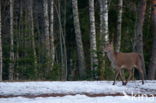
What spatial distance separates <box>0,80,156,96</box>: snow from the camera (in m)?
14.9

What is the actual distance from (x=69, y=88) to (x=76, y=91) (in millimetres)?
393

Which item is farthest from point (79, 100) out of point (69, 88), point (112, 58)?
point (112, 58)

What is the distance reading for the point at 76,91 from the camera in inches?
597

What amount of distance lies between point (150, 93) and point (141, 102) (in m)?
2.57

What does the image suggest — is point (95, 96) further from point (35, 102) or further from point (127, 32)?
point (127, 32)

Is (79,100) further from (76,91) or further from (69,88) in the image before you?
(69,88)

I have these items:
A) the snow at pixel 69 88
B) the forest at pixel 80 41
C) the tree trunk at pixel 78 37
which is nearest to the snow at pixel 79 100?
the snow at pixel 69 88

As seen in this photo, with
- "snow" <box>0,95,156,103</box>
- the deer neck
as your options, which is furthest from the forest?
"snow" <box>0,95,156,103</box>

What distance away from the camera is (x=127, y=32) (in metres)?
34.8

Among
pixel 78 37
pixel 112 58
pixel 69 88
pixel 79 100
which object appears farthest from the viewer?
pixel 78 37

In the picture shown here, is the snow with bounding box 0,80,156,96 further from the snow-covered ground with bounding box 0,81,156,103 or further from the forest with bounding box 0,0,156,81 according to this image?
the forest with bounding box 0,0,156,81

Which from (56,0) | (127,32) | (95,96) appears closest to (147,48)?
(127,32)

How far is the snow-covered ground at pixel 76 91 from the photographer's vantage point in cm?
1338

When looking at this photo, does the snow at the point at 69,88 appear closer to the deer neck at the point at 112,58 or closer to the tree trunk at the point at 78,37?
the deer neck at the point at 112,58
